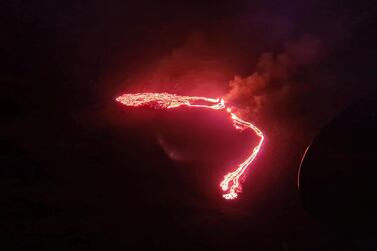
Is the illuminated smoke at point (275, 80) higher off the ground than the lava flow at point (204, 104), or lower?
higher

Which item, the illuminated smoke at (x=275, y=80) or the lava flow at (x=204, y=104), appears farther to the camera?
the illuminated smoke at (x=275, y=80)

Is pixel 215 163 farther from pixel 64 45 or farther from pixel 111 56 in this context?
pixel 64 45

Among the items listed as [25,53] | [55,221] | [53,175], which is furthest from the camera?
[25,53]

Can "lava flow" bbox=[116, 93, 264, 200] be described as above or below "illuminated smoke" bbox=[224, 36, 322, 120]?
below

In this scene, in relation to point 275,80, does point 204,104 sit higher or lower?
lower

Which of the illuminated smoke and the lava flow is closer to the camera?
the lava flow

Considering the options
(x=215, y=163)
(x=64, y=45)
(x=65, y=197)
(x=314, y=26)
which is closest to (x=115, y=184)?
(x=65, y=197)

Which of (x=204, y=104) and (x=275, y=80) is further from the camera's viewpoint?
(x=275, y=80)

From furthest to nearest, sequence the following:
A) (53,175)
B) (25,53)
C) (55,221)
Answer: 1. (25,53)
2. (53,175)
3. (55,221)
